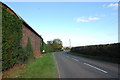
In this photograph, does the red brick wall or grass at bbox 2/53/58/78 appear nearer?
grass at bbox 2/53/58/78

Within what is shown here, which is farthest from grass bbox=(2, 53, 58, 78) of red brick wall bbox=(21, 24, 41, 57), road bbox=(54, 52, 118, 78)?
red brick wall bbox=(21, 24, 41, 57)

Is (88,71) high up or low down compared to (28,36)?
down

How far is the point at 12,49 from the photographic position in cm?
1140

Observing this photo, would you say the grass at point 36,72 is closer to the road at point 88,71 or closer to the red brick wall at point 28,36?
the road at point 88,71

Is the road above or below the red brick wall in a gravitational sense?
below

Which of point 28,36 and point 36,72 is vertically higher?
point 28,36

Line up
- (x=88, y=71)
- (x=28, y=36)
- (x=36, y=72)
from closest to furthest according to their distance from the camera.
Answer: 1. (x=36, y=72)
2. (x=88, y=71)
3. (x=28, y=36)

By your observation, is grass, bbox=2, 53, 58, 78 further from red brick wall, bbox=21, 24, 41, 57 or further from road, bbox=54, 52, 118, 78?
red brick wall, bbox=21, 24, 41, 57

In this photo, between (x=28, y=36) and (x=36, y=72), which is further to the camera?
(x=28, y=36)

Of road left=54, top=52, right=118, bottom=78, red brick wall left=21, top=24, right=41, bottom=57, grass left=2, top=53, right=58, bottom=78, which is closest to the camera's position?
grass left=2, top=53, right=58, bottom=78

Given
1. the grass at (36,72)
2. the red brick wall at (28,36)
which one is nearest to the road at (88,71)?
the grass at (36,72)

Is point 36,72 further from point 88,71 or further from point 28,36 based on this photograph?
point 28,36

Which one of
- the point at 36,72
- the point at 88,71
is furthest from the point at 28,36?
the point at 88,71

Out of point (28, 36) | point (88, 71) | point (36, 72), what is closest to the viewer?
point (36, 72)
